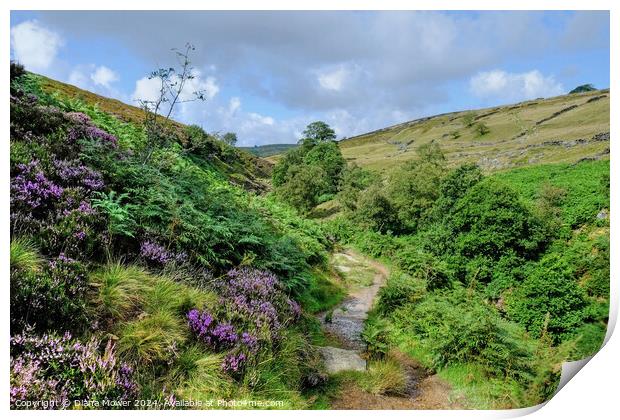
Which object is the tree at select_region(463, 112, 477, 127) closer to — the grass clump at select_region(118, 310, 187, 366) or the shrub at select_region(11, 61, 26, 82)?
the shrub at select_region(11, 61, 26, 82)

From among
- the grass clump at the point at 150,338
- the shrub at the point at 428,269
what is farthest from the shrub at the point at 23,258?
the shrub at the point at 428,269

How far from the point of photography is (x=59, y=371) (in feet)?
11.4

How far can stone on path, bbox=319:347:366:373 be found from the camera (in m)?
6.03

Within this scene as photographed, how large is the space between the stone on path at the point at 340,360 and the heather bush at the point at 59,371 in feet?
10.7

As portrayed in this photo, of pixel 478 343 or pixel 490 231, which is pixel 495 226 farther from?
pixel 478 343

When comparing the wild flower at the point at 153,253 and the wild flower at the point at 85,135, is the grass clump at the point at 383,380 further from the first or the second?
the wild flower at the point at 85,135

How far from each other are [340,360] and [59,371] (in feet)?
13.5

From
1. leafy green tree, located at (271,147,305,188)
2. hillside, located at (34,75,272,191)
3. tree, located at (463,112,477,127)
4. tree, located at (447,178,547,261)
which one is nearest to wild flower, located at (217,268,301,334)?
hillside, located at (34,75,272,191)

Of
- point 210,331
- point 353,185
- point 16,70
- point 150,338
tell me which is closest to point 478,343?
point 210,331

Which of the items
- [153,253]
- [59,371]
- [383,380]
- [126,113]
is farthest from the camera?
[126,113]

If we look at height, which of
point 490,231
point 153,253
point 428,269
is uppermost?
point 153,253

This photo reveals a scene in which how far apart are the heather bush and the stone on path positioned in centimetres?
327
